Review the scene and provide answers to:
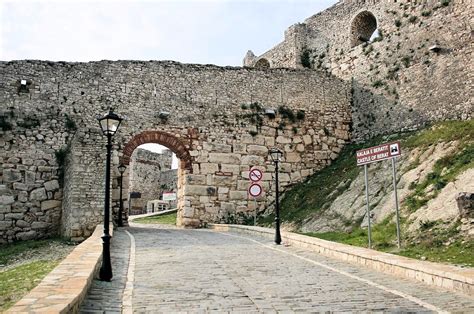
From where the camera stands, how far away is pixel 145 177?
38.0 m

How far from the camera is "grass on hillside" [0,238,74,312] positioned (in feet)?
21.0

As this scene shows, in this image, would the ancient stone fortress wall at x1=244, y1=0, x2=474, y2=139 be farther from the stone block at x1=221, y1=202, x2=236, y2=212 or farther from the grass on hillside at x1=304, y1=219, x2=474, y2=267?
the grass on hillside at x1=304, y1=219, x2=474, y2=267

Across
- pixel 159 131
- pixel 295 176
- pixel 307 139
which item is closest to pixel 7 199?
pixel 159 131

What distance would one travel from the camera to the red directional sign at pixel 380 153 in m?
10.4

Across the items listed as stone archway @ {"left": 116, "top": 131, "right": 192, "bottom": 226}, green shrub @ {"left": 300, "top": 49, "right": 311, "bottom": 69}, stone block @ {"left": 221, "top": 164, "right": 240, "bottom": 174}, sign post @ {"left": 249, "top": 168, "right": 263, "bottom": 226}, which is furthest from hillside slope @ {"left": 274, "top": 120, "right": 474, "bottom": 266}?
green shrub @ {"left": 300, "top": 49, "right": 311, "bottom": 69}

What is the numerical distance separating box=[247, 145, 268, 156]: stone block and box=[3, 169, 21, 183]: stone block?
9.69 metres

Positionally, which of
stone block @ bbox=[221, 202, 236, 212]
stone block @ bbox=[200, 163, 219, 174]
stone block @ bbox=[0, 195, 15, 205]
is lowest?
stone block @ bbox=[221, 202, 236, 212]

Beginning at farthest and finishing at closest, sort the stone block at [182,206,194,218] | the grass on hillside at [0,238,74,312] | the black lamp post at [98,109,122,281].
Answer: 1. the stone block at [182,206,194,218]
2. the black lamp post at [98,109,122,281]
3. the grass on hillside at [0,238,74,312]

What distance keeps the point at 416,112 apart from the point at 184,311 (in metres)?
16.3

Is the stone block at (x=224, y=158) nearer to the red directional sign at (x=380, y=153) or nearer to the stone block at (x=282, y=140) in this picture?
the stone block at (x=282, y=140)

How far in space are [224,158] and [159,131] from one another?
3.13 m

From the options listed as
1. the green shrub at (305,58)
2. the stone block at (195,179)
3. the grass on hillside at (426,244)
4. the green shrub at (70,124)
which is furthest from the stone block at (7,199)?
the green shrub at (305,58)

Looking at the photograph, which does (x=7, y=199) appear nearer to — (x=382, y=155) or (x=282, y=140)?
(x=282, y=140)

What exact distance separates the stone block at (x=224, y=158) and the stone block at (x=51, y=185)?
21.2ft
